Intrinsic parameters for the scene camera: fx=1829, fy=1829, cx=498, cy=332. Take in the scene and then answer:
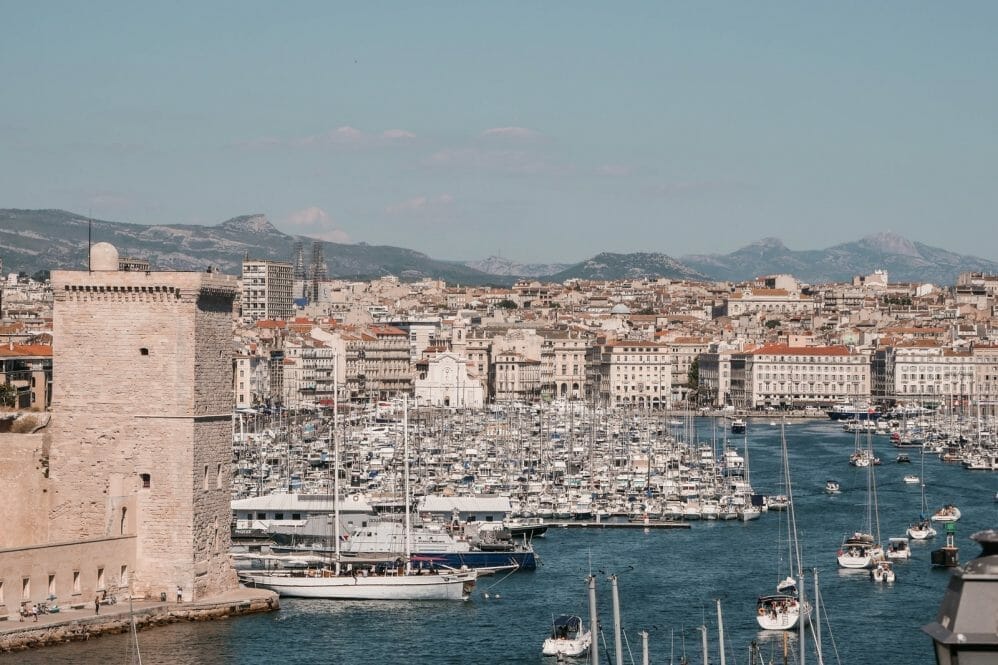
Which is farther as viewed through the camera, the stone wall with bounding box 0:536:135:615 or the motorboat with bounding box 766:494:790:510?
the motorboat with bounding box 766:494:790:510

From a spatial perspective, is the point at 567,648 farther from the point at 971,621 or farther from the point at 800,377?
the point at 800,377

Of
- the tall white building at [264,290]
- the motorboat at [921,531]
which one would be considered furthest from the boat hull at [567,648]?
the tall white building at [264,290]

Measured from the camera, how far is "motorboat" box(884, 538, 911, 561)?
29547 mm

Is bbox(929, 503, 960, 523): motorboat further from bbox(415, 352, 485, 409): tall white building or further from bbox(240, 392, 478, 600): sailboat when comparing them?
bbox(415, 352, 485, 409): tall white building

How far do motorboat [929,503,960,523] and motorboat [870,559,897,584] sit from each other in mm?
7493

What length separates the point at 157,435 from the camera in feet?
61.9

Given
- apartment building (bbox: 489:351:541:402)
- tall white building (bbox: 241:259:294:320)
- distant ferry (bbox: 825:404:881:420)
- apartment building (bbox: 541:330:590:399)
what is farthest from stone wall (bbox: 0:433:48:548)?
tall white building (bbox: 241:259:294:320)

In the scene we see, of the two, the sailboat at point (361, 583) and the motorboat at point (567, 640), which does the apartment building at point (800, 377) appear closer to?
the sailboat at point (361, 583)

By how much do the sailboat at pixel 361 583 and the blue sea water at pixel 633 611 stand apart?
0.27m

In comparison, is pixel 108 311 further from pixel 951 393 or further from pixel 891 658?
pixel 951 393

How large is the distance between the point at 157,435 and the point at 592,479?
2369 cm

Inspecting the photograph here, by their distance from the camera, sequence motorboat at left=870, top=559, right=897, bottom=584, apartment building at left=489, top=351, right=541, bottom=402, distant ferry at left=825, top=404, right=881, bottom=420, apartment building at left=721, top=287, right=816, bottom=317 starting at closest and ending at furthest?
1. motorboat at left=870, top=559, right=897, bottom=584
2. distant ferry at left=825, top=404, right=881, bottom=420
3. apartment building at left=489, top=351, right=541, bottom=402
4. apartment building at left=721, top=287, right=816, bottom=317

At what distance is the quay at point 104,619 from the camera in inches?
685

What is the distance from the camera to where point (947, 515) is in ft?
115
